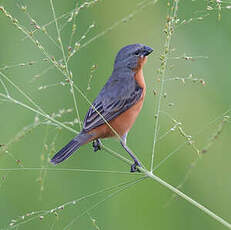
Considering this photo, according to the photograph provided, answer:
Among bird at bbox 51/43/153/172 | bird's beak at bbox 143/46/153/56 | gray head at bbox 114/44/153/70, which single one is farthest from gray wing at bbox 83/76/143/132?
bird's beak at bbox 143/46/153/56

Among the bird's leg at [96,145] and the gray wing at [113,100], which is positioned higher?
the gray wing at [113,100]

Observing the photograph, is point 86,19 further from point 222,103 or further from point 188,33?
point 222,103

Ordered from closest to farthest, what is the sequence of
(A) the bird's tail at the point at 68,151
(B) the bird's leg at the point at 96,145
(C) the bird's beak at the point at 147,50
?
(A) the bird's tail at the point at 68,151, (B) the bird's leg at the point at 96,145, (C) the bird's beak at the point at 147,50

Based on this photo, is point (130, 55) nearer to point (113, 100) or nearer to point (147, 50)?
point (147, 50)

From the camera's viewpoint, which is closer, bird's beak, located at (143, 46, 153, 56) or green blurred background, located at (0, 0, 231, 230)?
green blurred background, located at (0, 0, 231, 230)

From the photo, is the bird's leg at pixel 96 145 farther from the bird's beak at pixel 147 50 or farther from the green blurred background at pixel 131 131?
the bird's beak at pixel 147 50

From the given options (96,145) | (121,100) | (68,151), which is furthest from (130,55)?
(68,151)

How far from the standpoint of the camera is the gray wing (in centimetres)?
364

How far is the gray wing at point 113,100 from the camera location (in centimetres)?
364

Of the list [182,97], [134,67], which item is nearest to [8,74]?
[134,67]

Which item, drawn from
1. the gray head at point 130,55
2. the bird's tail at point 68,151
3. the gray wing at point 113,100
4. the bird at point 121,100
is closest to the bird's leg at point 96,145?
the bird at point 121,100

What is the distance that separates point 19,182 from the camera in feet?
12.2

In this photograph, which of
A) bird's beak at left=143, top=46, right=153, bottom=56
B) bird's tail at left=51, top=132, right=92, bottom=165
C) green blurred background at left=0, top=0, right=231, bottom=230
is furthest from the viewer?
bird's beak at left=143, top=46, right=153, bottom=56

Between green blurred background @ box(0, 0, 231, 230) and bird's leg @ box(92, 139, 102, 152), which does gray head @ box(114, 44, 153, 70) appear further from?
bird's leg @ box(92, 139, 102, 152)
